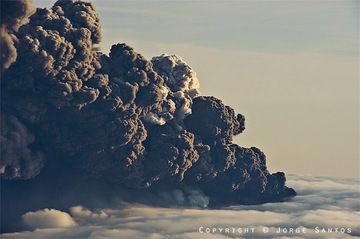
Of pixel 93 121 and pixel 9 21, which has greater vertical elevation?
pixel 9 21

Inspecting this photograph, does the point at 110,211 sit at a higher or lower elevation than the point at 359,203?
lower

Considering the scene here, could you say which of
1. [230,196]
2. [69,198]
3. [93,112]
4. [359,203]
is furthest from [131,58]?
[359,203]

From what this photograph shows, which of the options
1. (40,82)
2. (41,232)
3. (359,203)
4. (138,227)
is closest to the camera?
(40,82)

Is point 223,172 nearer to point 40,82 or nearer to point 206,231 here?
point 206,231

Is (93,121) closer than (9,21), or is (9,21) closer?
(9,21)

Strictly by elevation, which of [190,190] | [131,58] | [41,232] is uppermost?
[131,58]

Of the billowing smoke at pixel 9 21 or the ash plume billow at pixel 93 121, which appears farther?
the ash plume billow at pixel 93 121

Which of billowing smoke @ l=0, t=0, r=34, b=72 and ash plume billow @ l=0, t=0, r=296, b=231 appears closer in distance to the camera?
billowing smoke @ l=0, t=0, r=34, b=72

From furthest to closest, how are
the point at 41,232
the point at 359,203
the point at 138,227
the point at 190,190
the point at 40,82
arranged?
1. the point at 359,203
2. the point at 190,190
3. the point at 138,227
4. the point at 41,232
5. the point at 40,82
